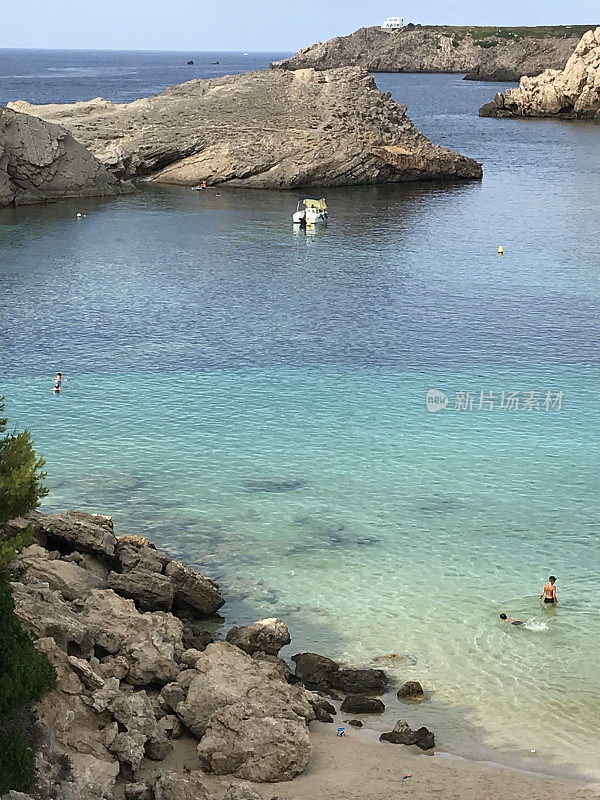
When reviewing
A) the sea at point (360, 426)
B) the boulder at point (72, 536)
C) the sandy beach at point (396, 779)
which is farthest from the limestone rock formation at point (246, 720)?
the boulder at point (72, 536)

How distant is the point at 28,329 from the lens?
4838 centimetres

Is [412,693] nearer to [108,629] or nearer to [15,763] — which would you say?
[108,629]

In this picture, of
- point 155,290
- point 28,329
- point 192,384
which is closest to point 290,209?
point 155,290

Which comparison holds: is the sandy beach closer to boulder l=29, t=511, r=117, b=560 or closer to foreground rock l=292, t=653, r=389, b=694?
foreground rock l=292, t=653, r=389, b=694

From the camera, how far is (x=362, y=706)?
2142 cm

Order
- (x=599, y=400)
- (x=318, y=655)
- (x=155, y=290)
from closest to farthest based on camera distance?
1. (x=318, y=655)
2. (x=599, y=400)
3. (x=155, y=290)

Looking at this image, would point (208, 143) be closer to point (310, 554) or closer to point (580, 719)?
point (310, 554)

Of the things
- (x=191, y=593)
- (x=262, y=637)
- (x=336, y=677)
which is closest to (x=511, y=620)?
(x=336, y=677)

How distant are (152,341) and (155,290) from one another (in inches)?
375

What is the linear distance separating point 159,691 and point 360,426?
17575mm

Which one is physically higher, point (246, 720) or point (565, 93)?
point (565, 93)

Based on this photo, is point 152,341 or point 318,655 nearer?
point 318,655

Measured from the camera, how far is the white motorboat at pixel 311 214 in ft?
233

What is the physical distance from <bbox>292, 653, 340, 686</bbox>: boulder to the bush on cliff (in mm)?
6556
